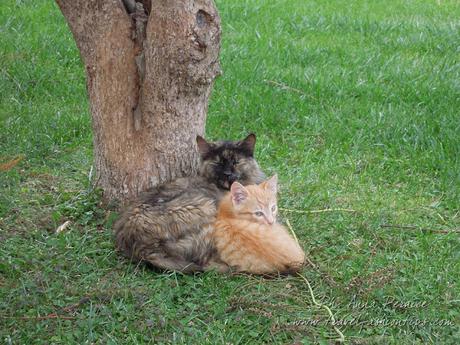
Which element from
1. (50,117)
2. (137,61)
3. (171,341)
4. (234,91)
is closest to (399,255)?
(171,341)

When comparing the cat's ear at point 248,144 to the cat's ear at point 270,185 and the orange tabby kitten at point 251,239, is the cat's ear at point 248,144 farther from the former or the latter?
the orange tabby kitten at point 251,239

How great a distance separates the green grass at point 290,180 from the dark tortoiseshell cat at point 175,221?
0.14 m

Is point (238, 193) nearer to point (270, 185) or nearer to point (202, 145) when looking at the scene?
point (270, 185)

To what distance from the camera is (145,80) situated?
546 centimetres

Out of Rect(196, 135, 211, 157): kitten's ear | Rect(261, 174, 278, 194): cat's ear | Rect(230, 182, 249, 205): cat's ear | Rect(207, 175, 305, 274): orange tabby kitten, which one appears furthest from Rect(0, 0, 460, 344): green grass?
Rect(196, 135, 211, 157): kitten's ear

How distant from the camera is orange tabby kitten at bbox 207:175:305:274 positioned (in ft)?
16.4

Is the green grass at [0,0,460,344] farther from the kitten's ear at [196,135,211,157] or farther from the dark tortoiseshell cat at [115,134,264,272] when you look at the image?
the kitten's ear at [196,135,211,157]

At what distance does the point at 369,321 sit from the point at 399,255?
3.14 ft

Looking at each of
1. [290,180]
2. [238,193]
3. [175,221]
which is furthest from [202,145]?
[290,180]

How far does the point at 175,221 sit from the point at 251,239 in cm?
53

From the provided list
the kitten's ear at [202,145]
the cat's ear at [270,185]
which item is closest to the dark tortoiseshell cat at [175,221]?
the kitten's ear at [202,145]

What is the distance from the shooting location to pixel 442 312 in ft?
15.4

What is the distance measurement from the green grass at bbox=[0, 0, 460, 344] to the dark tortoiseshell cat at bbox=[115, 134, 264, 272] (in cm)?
14

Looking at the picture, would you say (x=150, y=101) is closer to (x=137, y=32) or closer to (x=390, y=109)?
(x=137, y=32)
